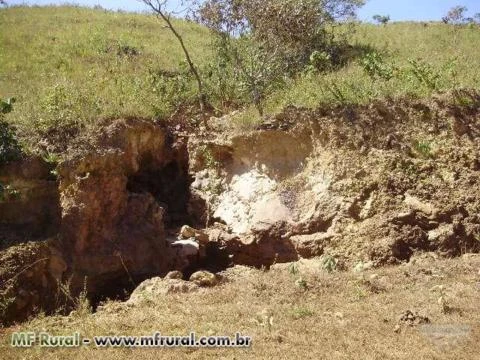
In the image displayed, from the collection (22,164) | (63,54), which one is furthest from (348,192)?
(63,54)

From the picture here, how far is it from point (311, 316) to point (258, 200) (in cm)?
296

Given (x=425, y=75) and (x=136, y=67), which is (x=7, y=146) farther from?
(x=425, y=75)

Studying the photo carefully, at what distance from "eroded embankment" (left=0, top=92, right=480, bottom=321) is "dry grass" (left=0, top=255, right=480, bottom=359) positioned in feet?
2.45

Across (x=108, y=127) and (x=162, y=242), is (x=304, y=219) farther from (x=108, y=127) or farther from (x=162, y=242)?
(x=108, y=127)

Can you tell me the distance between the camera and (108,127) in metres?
7.32

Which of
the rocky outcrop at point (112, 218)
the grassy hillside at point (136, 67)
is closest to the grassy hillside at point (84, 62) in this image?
the grassy hillside at point (136, 67)

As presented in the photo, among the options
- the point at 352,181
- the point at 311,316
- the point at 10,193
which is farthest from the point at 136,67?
the point at 311,316

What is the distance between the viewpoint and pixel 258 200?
7520 millimetres

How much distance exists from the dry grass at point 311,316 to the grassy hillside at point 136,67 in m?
3.19

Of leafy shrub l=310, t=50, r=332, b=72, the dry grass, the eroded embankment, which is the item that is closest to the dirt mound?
the eroded embankment

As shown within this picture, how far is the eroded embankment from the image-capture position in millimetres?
6402

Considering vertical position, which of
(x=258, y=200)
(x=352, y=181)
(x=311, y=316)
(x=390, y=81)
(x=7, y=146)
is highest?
(x=390, y=81)

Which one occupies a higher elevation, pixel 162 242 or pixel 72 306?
pixel 162 242

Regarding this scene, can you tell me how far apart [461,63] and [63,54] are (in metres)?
8.81
